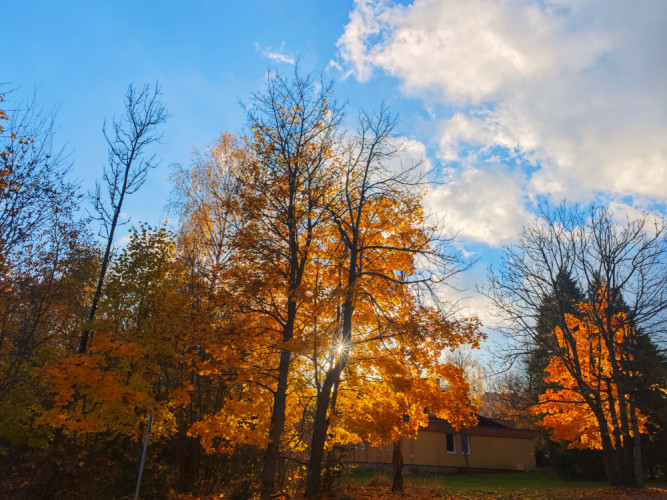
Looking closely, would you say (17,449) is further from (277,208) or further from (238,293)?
(277,208)

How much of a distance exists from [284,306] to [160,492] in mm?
5940

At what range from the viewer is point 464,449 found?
31.1 metres

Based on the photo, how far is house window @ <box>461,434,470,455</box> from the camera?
1217 inches

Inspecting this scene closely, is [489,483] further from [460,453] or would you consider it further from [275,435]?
[275,435]

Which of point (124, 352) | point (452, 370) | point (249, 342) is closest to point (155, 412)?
point (124, 352)

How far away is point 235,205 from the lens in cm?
1327

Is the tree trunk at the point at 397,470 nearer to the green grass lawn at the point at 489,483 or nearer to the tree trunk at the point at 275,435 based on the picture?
the green grass lawn at the point at 489,483

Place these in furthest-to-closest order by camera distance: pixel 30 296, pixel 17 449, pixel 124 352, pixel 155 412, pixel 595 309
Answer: pixel 595 309, pixel 17 449, pixel 30 296, pixel 155 412, pixel 124 352

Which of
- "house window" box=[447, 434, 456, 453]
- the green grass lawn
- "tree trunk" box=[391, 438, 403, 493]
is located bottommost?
the green grass lawn

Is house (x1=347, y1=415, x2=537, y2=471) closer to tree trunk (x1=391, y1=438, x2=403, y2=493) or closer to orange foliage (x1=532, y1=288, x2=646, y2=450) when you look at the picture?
tree trunk (x1=391, y1=438, x2=403, y2=493)

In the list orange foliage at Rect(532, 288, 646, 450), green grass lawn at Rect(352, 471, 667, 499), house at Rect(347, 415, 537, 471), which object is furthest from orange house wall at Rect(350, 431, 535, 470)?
orange foliage at Rect(532, 288, 646, 450)

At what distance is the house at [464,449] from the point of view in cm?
2966

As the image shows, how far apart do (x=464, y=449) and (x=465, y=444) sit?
355mm

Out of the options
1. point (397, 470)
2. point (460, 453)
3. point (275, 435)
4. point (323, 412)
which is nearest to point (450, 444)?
point (460, 453)
